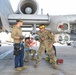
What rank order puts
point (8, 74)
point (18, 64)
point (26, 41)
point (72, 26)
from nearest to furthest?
1. point (8, 74)
2. point (18, 64)
3. point (26, 41)
4. point (72, 26)

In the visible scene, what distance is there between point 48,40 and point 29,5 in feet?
19.4

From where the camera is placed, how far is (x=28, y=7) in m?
13.2

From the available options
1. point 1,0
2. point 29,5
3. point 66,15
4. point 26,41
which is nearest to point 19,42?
point 26,41

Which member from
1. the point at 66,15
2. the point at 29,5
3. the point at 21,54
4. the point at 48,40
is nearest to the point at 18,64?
the point at 21,54

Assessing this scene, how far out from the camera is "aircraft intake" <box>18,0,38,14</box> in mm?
12830

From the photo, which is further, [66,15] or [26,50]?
[66,15]

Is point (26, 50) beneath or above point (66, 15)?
beneath

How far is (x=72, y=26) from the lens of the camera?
41.1ft

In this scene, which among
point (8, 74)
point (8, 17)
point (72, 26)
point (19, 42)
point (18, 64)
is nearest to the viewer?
point (8, 74)

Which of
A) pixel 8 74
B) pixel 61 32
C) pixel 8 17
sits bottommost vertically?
pixel 8 74

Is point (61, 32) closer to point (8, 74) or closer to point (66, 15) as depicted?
point (66, 15)

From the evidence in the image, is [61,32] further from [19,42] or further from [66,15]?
[19,42]

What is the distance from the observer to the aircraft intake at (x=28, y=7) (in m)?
12.8

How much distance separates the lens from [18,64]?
802cm
